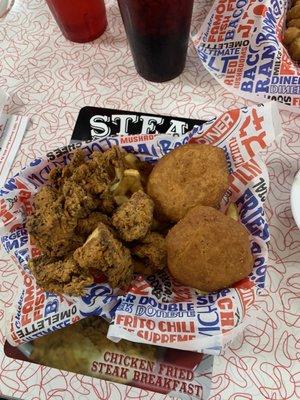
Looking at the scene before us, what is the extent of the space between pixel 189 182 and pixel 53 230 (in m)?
0.22

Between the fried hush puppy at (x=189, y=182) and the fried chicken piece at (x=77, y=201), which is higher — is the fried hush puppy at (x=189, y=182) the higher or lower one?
the lower one

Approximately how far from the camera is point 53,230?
23.4 inches

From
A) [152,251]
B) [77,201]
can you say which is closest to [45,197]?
[77,201]

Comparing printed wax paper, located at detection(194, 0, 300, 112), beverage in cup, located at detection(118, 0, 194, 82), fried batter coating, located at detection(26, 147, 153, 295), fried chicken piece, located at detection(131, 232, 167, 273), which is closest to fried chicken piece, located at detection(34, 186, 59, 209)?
fried batter coating, located at detection(26, 147, 153, 295)

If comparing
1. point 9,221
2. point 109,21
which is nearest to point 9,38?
point 109,21

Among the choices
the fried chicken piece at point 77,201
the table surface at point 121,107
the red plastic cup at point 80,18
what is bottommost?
the table surface at point 121,107

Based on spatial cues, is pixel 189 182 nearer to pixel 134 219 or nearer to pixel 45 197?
pixel 134 219

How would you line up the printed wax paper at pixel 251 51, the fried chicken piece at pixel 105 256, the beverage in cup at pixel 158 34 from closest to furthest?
the fried chicken piece at pixel 105 256, the beverage in cup at pixel 158 34, the printed wax paper at pixel 251 51

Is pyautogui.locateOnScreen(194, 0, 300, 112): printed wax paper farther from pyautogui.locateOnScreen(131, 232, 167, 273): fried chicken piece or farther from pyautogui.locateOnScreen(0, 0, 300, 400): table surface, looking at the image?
pyautogui.locateOnScreen(131, 232, 167, 273): fried chicken piece

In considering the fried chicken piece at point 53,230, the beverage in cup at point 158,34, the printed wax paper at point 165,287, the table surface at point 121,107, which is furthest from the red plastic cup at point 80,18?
the fried chicken piece at point 53,230

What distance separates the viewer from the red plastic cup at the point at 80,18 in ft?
3.06

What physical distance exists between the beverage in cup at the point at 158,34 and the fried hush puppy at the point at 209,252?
39 cm

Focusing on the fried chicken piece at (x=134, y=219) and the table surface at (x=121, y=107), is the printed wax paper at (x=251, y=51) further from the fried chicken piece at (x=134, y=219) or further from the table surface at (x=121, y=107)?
the fried chicken piece at (x=134, y=219)

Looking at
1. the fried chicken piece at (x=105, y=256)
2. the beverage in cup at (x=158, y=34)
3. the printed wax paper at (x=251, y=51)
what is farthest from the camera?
the printed wax paper at (x=251, y=51)
